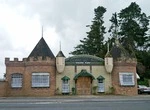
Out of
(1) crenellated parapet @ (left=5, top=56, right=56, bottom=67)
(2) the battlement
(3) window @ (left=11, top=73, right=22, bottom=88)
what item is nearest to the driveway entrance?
(1) crenellated parapet @ (left=5, top=56, right=56, bottom=67)

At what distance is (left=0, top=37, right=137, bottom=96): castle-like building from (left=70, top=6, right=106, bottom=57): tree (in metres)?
33.6

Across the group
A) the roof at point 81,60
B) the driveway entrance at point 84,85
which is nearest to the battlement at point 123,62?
the roof at point 81,60

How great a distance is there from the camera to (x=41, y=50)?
150 ft

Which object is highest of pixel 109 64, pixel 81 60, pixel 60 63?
pixel 81 60

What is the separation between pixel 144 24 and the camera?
283 feet

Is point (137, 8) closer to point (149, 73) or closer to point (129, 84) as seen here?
point (149, 73)

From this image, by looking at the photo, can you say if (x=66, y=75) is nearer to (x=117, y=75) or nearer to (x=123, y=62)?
(x=117, y=75)

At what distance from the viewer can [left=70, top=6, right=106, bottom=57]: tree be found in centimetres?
8281

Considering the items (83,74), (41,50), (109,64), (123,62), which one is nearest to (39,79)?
(41,50)

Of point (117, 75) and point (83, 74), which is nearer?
point (83, 74)

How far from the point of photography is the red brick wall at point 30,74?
143ft

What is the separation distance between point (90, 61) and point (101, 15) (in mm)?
44595

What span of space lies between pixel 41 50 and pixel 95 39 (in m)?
39.2

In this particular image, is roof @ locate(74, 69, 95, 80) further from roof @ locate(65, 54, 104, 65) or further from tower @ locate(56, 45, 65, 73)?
tower @ locate(56, 45, 65, 73)
